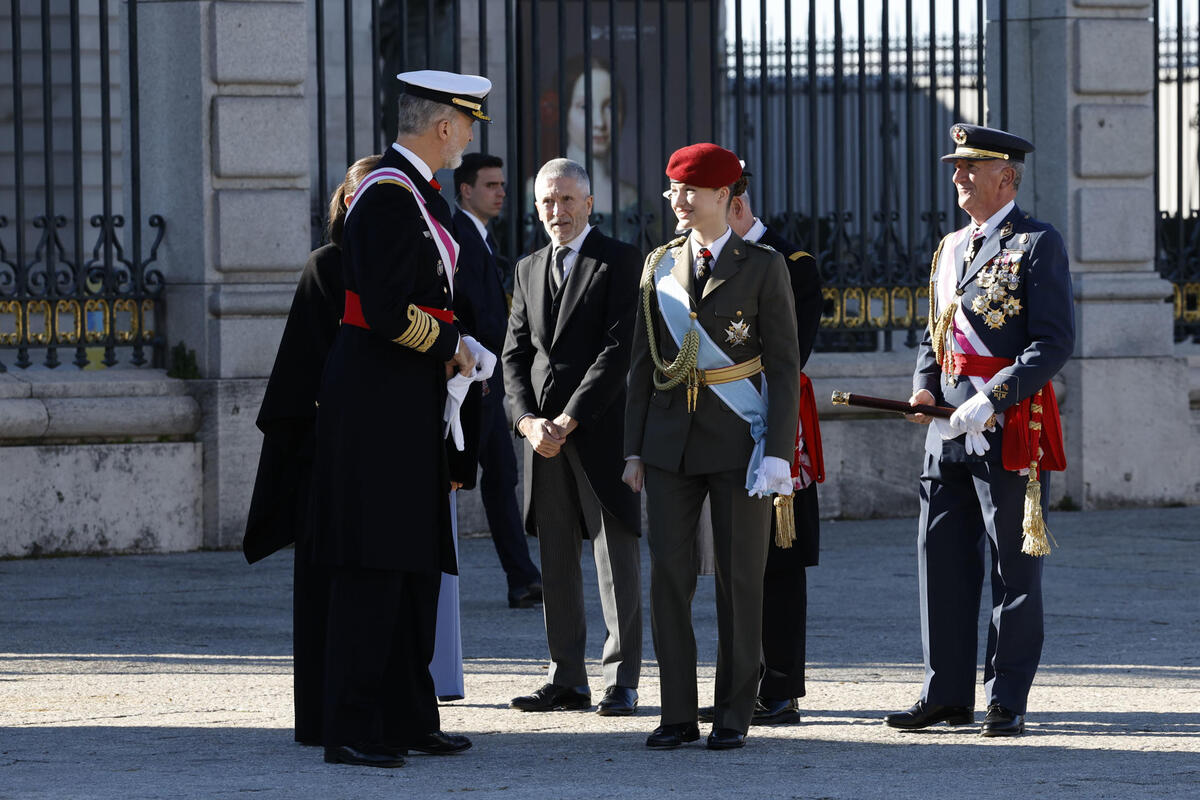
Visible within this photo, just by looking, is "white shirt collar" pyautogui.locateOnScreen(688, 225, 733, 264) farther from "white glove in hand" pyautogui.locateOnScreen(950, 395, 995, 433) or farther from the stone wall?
the stone wall

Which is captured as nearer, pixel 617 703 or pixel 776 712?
pixel 776 712

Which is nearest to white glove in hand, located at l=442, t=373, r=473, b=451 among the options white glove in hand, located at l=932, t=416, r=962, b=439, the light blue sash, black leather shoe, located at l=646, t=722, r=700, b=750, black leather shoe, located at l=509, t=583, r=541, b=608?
the light blue sash

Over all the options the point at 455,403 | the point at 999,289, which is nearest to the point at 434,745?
the point at 455,403

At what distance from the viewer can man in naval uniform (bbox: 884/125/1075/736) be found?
5.81 meters

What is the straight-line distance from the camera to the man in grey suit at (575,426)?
634 centimetres

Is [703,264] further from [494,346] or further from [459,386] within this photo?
[494,346]

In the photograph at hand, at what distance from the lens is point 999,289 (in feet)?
19.3

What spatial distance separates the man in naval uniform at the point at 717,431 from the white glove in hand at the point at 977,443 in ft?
1.75

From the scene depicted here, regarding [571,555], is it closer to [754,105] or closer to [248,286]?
[248,286]

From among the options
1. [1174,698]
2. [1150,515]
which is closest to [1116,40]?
[1150,515]

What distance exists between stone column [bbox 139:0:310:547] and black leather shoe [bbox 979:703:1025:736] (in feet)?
17.0

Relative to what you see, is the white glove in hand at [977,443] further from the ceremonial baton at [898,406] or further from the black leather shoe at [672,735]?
the black leather shoe at [672,735]

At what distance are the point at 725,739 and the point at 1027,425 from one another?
1.20 metres

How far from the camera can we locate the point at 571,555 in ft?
21.3
